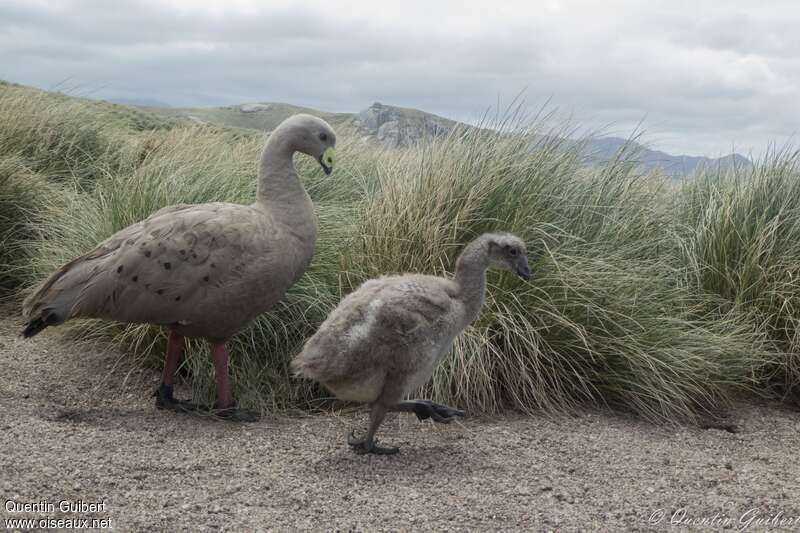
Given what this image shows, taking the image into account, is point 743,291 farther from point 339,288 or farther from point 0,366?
point 0,366

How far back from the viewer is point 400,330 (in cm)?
400

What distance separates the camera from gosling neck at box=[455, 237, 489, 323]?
14.2 ft

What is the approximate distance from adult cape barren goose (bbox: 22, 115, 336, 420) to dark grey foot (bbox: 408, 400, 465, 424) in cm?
102

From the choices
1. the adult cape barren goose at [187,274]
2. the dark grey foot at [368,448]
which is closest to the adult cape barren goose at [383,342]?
the dark grey foot at [368,448]

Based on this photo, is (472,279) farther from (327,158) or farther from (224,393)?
(224,393)

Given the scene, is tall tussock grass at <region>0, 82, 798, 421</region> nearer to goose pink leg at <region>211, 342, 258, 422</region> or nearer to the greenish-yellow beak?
goose pink leg at <region>211, 342, 258, 422</region>

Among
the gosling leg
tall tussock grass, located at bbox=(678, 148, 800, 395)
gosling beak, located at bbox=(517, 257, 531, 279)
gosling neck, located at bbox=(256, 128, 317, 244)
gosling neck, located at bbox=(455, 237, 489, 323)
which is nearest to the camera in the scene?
the gosling leg

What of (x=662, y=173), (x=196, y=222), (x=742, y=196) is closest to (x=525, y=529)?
(x=196, y=222)

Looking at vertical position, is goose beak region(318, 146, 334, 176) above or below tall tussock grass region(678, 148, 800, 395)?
above

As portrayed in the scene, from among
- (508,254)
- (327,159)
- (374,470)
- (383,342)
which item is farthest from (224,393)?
(508,254)

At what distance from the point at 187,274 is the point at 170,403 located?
97cm

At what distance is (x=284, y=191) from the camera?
4.91m

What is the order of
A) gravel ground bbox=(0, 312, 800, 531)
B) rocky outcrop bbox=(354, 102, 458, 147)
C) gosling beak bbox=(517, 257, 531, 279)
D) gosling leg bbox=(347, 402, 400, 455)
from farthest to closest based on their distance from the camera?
rocky outcrop bbox=(354, 102, 458, 147), gosling beak bbox=(517, 257, 531, 279), gosling leg bbox=(347, 402, 400, 455), gravel ground bbox=(0, 312, 800, 531)

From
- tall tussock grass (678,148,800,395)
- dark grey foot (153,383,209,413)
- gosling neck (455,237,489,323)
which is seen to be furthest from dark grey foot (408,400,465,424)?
tall tussock grass (678,148,800,395)
